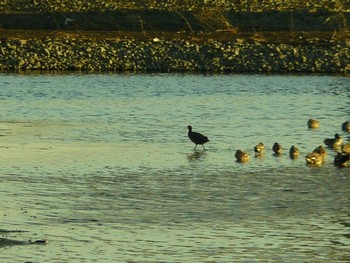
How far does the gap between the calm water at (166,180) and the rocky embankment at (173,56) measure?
31.6 ft

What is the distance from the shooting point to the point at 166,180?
22.5 m

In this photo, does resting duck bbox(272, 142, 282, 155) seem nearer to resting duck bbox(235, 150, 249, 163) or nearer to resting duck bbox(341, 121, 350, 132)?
resting duck bbox(235, 150, 249, 163)

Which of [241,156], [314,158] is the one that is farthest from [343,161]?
[241,156]

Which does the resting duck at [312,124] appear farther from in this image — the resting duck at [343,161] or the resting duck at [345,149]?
the resting duck at [343,161]

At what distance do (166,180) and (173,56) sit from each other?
30.2 metres

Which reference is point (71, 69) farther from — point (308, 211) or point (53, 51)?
point (308, 211)

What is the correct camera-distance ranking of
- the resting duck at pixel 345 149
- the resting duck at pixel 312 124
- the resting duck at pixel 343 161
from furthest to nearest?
the resting duck at pixel 312 124 → the resting duck at pixel 345 149 → the resting duck at pixel 343 161

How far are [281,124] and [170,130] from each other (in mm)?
3581

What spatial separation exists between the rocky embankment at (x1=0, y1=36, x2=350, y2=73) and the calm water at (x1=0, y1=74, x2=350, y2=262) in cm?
964

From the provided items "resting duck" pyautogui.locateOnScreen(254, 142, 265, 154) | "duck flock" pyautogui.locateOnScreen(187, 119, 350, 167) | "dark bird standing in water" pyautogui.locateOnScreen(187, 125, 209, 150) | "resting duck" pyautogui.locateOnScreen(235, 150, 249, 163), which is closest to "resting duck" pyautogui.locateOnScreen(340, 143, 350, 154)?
"duck flock" pyautogui.locateOnScreen(187, 119, 350, 167)

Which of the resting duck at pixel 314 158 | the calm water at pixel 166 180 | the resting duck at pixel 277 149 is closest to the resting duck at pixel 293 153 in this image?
the calm water at pixel 166 180

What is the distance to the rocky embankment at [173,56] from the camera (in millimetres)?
51438

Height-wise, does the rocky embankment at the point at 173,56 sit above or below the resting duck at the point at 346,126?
below

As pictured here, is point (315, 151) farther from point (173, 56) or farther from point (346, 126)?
point (173, 56)
